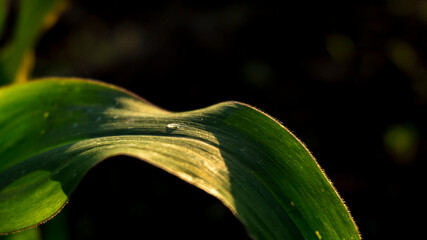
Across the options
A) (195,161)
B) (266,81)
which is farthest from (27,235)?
(266,81)

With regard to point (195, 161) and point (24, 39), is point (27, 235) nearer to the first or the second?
point (24, 39)

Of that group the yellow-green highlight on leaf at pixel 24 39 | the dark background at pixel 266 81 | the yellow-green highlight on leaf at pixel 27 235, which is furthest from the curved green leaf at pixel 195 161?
the dark background at pixel 266 81

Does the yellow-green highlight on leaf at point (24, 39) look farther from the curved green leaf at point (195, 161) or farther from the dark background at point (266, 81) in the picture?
the dark background at point (266, 81)

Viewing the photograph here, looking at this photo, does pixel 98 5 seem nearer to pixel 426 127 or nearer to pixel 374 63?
pixel 374 63

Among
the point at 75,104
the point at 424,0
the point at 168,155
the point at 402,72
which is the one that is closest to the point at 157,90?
the point at 402,72

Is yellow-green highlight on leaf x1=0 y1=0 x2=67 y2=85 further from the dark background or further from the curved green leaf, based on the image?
the dark background
